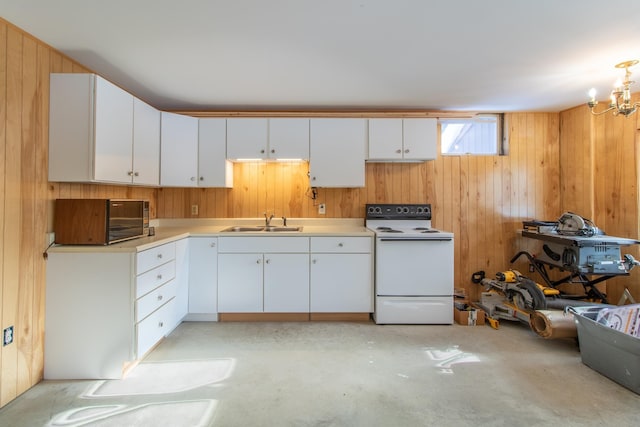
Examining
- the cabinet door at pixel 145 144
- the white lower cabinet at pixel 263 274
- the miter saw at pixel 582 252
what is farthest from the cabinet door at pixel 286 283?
the miter saw at pixel 582 252

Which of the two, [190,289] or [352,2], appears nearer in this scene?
[352,2]

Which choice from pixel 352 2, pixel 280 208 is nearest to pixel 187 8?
pixel 352 2

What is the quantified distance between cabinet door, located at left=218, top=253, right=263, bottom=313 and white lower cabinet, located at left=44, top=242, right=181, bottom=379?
91 centimetres

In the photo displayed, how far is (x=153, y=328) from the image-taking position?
222cm

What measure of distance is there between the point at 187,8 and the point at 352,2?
0.88 m

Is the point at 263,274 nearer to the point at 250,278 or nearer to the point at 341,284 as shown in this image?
the point at 250,278

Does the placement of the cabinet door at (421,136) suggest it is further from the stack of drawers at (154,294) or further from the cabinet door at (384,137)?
the stack of drawers at (154,294)

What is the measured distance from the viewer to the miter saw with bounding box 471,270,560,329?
→ 8.66ft

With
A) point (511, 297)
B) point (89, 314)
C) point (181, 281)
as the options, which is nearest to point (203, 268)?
point (181, 281)

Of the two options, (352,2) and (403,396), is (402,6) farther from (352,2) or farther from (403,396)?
(403,396)

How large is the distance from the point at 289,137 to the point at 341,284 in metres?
1.56

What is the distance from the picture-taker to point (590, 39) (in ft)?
6.19

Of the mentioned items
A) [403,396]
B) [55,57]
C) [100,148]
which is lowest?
[403,396]

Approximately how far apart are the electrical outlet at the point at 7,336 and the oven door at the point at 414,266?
258 cm
